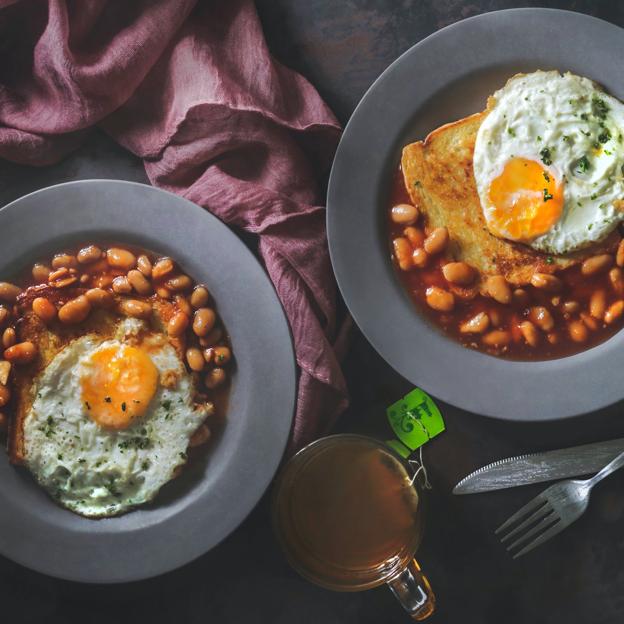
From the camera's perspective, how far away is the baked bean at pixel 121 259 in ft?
8.85

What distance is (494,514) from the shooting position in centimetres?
297

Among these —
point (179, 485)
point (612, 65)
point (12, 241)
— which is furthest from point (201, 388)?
point (612, 65)

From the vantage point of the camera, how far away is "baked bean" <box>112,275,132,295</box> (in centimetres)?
268

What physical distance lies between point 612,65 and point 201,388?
2.05m

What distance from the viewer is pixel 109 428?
8.75ft

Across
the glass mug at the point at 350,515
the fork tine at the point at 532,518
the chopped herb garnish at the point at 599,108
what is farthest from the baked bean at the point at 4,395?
the chopped herb garnish at the point at 599,108

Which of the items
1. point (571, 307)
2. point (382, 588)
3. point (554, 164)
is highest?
point (554, 164)

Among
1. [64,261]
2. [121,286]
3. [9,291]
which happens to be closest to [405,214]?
[121,286]

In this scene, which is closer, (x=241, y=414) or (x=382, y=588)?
(x=241, y=414)

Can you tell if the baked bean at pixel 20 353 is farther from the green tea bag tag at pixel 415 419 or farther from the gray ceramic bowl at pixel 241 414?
the green tea bag tag at pixel 415 419

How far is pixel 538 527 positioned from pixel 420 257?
50.0 inches

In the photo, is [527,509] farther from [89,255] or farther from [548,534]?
[89,255]

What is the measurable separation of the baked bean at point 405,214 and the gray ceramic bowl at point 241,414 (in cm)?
58

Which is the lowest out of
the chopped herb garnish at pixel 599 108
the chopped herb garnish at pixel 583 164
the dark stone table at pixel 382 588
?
the dark stone table at pixel 382 588
